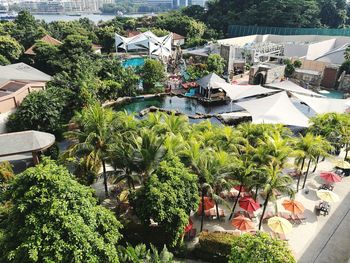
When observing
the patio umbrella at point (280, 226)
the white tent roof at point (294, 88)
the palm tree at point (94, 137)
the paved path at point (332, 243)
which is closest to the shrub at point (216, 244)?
the patio umbrella at point (280, 226)

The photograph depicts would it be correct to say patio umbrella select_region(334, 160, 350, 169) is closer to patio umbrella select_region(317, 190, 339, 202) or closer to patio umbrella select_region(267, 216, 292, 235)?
patio umbrella select_region(317, 190, 339, 202)

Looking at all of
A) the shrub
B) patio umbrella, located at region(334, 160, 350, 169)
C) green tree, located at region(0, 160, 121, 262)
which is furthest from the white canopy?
green tree, located at region(0, 160, 121, 262)

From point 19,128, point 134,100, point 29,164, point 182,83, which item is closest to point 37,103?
point 19,128

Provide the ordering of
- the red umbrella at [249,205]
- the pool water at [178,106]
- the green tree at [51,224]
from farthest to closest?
the pool water at [178,106] < the red umbrella at [249,205] < the green tree at [51,224]

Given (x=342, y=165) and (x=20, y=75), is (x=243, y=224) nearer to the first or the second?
(x=342, y=165)

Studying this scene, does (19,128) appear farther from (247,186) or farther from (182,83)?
(182,83)

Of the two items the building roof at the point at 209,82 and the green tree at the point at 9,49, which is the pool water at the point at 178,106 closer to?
the building roof at the point at 209,82
